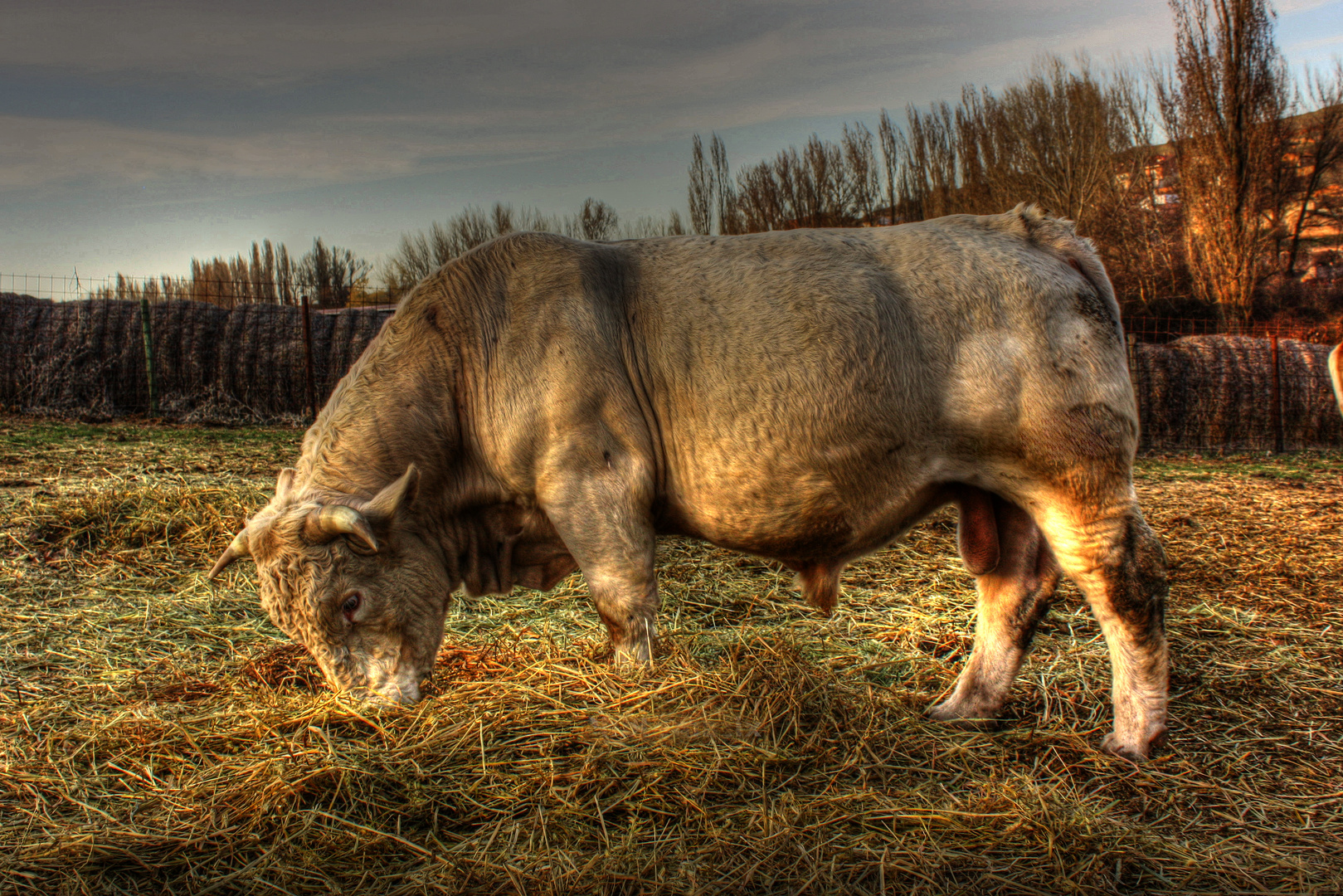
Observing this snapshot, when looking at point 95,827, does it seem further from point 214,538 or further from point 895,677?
point 214,538

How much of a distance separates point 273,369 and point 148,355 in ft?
6.70

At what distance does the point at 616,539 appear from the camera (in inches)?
120

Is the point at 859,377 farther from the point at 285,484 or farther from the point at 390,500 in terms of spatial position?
the point at 285,484

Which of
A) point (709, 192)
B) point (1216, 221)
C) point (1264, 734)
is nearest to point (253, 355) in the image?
point (1264, 734)

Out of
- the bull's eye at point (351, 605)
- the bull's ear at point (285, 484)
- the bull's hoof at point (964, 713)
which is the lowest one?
the bull's hoof at point (964, 713)

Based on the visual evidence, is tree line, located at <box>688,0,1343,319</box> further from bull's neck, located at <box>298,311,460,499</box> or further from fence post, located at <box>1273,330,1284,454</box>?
bull's neck, located at <box>298,311,460,499</box>

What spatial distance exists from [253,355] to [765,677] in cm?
1436

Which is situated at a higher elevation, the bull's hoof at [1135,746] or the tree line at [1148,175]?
the tree line at [1148,175]

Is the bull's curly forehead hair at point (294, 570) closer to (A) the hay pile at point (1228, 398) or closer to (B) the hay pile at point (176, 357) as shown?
(B) the hay pile at point (176, 357)

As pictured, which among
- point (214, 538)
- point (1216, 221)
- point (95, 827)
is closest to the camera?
point (95, 827)

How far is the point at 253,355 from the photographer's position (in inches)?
585

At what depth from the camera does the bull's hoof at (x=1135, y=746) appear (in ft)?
9.73

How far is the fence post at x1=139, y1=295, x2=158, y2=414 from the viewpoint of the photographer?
1445cm

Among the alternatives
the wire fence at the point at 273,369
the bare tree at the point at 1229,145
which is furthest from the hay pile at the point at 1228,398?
the bare tree at the point at 1229,145
